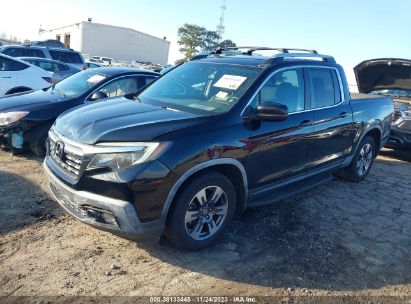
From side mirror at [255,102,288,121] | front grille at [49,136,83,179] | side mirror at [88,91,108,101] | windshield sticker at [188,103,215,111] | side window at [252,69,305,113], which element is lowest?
front grille at [49,136,83,179]

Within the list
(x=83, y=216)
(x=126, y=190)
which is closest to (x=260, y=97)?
(x=126, y=190)

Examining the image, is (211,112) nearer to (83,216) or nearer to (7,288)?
(83,216)

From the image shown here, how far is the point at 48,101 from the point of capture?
6.12 metres

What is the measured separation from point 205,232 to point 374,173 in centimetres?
442

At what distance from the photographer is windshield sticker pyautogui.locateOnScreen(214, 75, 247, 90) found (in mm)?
4125

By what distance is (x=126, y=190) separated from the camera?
314 cm

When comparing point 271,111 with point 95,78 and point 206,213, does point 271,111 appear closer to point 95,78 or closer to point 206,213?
point 206,213

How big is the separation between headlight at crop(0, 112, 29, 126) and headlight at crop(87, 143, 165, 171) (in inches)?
122

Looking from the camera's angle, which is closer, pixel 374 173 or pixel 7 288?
pixel 7 288

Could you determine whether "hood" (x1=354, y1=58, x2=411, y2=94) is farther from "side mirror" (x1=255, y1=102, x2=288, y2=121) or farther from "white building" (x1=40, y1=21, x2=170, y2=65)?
"white building" (x1=40, y1=21, x2=170, y2=65)

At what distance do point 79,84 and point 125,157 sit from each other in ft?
12.9

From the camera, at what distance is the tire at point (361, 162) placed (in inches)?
237

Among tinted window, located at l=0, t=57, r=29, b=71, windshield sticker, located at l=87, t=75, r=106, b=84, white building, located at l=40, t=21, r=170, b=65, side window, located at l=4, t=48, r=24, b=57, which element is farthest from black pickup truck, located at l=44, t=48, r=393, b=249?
white building, located at l=40, t=21, r=170, b=65

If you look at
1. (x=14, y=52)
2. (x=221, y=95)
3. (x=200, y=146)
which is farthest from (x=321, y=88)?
(x=14, y=52)
